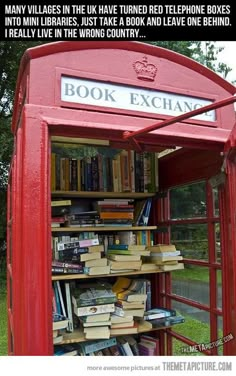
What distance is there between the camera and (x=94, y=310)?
7.72 feet

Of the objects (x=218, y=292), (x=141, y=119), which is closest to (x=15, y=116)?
(x=141, y=119)

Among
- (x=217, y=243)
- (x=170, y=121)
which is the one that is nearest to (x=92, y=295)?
(x=217, y=243)

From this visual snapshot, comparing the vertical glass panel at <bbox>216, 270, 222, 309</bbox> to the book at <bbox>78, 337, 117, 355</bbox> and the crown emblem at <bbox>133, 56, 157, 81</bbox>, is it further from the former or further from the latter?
the crown emblem at <bbox>133, 56, 157, 81</bbox>

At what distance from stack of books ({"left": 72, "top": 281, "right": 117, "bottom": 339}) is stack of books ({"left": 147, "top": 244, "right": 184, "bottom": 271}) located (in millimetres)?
422

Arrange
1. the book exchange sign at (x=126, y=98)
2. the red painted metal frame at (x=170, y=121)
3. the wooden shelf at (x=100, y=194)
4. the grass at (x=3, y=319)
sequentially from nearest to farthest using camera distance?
the red painted metal frame at (x=170, y=121)
the book exchange sign at (x=126, y=98)
the wooden shelf at (x=100, y=194)
the grass at (x=3, y=319)

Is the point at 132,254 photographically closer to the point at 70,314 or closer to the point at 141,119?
the point at 70,314

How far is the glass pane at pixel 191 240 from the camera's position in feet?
8.14

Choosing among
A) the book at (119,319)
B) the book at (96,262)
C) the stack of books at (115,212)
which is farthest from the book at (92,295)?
the stack of books at (115,212)

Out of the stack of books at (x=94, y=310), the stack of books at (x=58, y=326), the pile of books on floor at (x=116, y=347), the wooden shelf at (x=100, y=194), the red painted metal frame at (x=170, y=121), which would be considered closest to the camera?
the red painted metal frame at (x=170, y=121)

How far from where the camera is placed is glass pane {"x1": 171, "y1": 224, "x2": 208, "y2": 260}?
8.14 feet

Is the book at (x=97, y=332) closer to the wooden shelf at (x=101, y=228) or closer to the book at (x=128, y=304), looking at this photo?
the book at (x=128, y=304)

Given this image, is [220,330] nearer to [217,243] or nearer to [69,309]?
[217,243]
